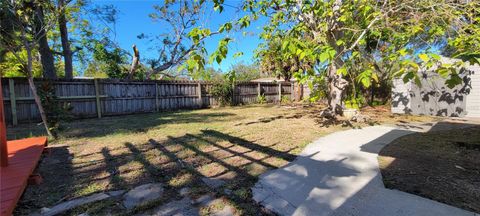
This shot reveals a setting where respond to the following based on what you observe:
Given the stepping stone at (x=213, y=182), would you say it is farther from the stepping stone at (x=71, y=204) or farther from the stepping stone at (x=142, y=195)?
the stepping stone at (x=71, y=204)

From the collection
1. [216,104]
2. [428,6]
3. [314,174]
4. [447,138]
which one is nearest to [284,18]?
[428,6]

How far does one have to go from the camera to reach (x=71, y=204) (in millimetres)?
2482

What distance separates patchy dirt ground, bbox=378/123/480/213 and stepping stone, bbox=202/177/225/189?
75.6 inches

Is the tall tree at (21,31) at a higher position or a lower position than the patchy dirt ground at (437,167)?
higher

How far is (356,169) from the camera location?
3.40 metres

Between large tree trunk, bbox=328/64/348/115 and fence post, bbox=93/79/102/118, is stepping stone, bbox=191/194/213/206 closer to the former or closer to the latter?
large tree trunk, bbox=328/64/348/115

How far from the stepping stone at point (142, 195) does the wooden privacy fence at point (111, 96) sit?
284 inches

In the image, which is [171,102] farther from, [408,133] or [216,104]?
[408,133]

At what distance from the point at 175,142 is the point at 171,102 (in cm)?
775

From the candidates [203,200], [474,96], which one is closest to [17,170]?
[203,200]

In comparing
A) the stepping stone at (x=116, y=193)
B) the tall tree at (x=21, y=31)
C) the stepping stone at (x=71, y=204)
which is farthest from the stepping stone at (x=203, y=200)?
the tall tree at (x=21, y=31)

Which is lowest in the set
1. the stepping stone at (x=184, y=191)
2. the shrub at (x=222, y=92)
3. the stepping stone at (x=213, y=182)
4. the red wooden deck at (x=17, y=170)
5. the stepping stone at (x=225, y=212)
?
the stepping stone at (x=225, y=212)

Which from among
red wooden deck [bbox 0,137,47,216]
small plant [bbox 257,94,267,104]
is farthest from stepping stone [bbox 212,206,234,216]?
small plant [bbox 257,94,267,104]

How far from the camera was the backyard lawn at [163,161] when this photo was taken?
2.66 meters
